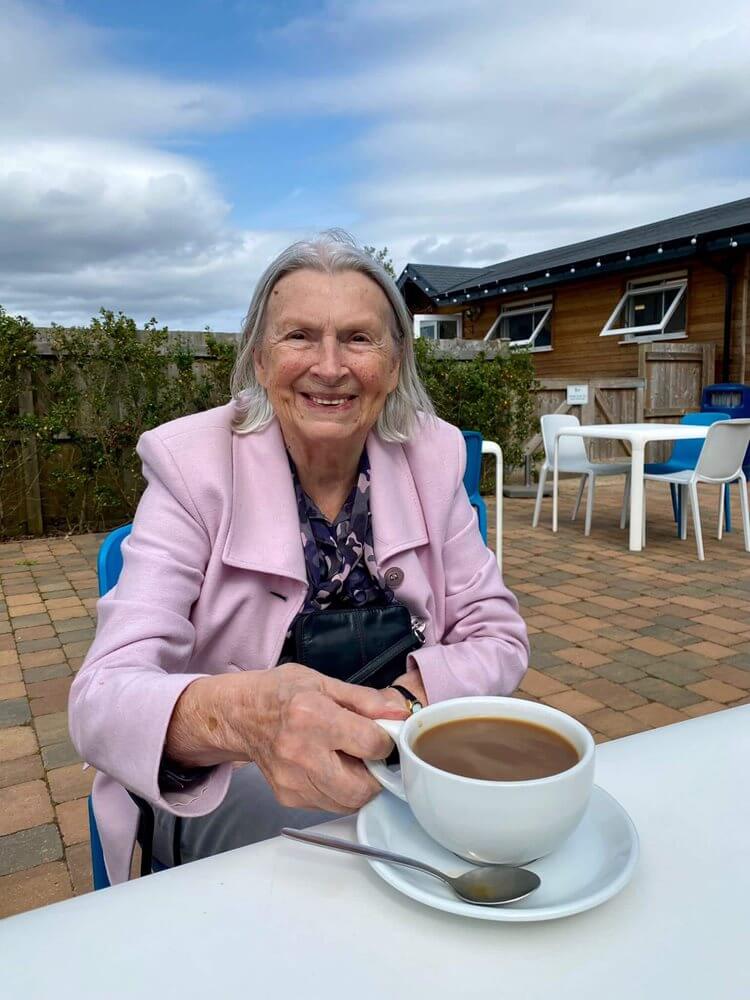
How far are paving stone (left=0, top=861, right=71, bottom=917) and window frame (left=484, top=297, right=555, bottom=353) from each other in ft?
45.2

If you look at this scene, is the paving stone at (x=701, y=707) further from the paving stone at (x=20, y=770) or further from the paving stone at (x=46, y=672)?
the paving stone at (x=46, y=672)

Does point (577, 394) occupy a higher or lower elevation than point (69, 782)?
higher

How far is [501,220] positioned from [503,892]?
124ft

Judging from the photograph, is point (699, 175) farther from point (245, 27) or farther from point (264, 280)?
point (264, 280)

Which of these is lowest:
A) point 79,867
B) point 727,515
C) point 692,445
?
point 79,867

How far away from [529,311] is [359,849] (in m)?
16.1

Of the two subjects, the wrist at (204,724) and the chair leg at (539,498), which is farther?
the chair leg at (539,498)

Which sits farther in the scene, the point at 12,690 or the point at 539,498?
the point at 539,498

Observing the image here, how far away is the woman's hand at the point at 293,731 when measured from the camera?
734 mm

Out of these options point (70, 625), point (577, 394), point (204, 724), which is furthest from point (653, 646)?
point (577, 394)

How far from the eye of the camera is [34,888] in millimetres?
1915

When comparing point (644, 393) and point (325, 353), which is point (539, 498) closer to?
point (644, 393)

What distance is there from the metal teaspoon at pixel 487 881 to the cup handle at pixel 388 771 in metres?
0.07

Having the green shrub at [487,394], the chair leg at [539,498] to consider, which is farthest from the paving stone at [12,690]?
the green shrub at [487,394]
